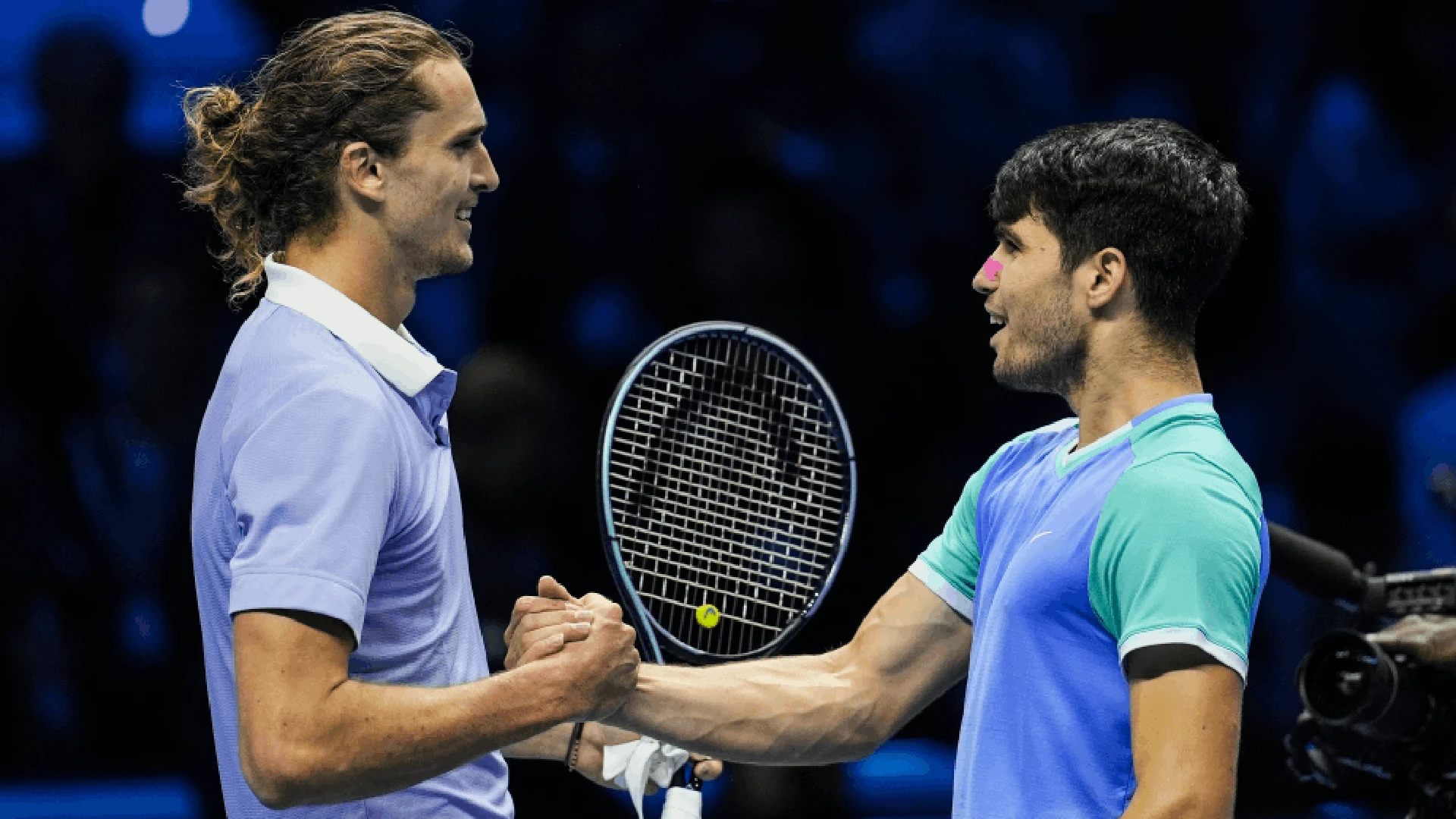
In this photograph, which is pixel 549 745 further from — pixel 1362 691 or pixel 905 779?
pixel 905 779

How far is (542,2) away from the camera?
13.1 feet

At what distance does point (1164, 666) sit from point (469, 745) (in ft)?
2.40

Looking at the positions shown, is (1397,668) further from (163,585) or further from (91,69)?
(91,69)

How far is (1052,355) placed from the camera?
1946 mm

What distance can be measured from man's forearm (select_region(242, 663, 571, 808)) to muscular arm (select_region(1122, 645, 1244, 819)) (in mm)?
667

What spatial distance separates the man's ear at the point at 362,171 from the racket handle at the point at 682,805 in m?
0.90

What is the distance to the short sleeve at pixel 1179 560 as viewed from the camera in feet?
5.17

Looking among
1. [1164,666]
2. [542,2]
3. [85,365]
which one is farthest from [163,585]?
[1164,666]

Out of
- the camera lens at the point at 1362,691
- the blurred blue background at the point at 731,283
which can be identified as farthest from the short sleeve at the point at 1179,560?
the blurred blue background at the point at 731,283

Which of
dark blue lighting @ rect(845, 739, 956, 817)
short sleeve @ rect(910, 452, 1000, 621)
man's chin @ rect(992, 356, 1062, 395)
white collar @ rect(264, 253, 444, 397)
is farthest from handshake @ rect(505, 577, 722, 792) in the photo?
dark blue lighting @ rect(845, 739, 956, 817)

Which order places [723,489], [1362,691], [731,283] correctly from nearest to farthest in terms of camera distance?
[723,489], [1362,691], [731,283]

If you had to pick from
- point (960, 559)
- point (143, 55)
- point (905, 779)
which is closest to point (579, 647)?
point (960, 559)

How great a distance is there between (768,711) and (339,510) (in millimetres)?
824

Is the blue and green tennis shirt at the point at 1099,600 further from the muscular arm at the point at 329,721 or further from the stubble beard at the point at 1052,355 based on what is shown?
the muscular arm at the point at 329,721
